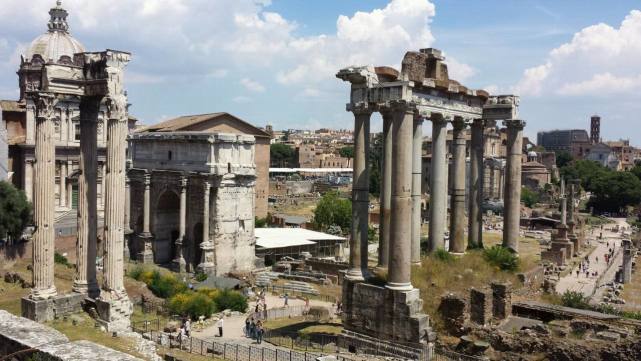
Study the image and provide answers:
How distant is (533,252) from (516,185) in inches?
1363

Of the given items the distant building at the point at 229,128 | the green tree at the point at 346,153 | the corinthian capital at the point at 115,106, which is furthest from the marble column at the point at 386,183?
the green tree at the point at 346,153

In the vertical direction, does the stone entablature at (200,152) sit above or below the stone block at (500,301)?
above

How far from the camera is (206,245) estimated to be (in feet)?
117

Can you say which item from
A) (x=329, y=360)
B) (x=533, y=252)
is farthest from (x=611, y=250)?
(x=329, y=360)

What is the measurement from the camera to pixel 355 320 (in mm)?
16953

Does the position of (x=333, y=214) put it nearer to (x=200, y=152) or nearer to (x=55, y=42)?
(x=200, y=152)

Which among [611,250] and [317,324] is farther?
[611,250]

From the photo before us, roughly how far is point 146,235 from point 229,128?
19.3 m

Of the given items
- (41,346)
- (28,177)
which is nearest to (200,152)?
(28,177)

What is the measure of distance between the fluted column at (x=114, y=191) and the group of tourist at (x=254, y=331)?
5.03m

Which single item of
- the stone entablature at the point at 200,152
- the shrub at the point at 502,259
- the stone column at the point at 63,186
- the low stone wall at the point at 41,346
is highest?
the stone entablature at the point at 200,152

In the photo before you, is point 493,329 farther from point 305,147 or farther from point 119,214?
point 305,147

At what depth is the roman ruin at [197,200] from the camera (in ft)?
118

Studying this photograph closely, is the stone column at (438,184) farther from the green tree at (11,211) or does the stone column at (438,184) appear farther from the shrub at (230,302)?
the green tree at (11,211)
